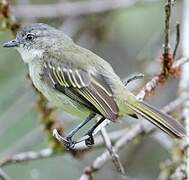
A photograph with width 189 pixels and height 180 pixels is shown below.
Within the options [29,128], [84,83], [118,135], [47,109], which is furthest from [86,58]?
[29,128]

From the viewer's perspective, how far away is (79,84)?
4504mm

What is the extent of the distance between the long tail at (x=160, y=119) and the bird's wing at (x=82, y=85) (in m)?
0.16

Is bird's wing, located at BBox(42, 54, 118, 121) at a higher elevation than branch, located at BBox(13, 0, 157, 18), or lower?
higher

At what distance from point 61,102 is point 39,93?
567 mm

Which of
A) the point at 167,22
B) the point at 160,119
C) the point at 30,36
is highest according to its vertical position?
the point at 167,22

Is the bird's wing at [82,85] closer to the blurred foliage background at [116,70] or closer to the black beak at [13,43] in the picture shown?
the black beak at [13,43]

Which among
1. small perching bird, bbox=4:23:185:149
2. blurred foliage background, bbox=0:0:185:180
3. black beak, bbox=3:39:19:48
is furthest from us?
blurred foliage background, bbox=0:0:185:180

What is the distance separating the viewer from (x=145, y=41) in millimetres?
7648

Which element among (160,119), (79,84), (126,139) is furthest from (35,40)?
(160,119)

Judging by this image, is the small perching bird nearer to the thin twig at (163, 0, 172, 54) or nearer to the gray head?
the gray head

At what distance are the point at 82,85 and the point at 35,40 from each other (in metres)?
0.95

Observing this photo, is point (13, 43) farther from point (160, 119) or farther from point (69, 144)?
point (160, 119)

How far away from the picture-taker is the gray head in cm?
508

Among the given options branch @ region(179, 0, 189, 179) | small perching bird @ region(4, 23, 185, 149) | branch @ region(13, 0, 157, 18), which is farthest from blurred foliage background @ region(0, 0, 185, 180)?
small perching bird @ region(4, 23, 185, 149)
